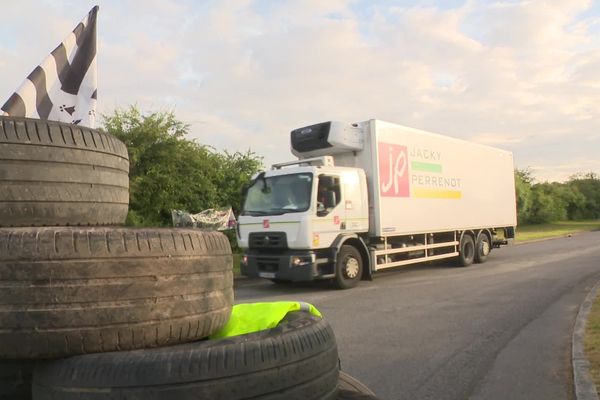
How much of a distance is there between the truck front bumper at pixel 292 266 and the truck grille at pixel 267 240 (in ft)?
0.61

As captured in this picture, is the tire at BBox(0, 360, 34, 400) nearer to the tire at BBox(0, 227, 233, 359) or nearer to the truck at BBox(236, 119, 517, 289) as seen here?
the tire at BBox(0, 227, 233, 359)

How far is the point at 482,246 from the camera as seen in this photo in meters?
16.0

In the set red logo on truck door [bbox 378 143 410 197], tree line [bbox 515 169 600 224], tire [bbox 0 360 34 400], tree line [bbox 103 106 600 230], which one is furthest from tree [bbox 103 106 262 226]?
tree line [bbox 515 169 600 224]

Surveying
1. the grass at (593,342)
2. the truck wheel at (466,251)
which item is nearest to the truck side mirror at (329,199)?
the grass at (593,342)

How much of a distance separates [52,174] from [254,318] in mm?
1305

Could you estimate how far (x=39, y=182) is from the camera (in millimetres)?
2527

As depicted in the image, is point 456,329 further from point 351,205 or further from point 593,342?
point 351,205

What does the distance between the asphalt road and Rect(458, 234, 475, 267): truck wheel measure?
1737 mm

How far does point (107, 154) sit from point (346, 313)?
5796 mm

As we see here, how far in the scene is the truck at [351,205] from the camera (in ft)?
33.6

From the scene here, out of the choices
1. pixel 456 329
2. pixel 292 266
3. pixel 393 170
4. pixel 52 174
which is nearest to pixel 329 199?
pixel 292 266

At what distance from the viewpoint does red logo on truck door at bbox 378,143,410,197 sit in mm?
11462

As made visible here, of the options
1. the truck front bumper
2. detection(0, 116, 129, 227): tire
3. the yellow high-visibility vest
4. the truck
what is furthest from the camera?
the truck

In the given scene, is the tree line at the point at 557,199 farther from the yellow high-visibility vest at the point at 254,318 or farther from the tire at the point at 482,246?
the yellow high-visibility vest at the point at 254,318
